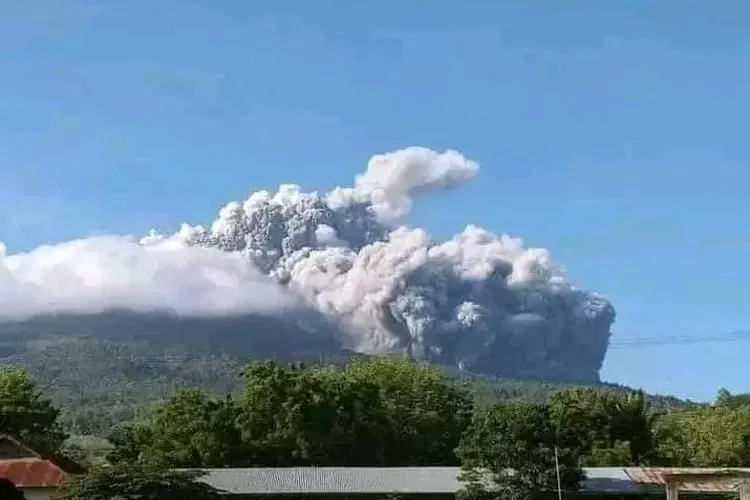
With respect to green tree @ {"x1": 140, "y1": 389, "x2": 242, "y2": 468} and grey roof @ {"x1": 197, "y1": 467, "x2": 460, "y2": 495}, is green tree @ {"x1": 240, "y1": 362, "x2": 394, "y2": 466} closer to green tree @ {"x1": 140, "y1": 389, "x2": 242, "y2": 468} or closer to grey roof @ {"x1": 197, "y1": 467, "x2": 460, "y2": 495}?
green tree @ {"x1": 140, "y1": 389, "x2": 242, "y2": 468}

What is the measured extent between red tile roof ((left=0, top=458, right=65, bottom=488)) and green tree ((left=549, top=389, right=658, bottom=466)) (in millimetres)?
23080

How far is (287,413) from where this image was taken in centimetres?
5359

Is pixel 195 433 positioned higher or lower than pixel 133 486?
higher

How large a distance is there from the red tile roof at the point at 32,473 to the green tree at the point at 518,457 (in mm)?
15113

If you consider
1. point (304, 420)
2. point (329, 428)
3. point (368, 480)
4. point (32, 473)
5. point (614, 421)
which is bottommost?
point (368, 480)

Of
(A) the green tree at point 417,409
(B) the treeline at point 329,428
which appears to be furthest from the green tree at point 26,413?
(A) the green tree at point 417,409

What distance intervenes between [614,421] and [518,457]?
49.8 feet

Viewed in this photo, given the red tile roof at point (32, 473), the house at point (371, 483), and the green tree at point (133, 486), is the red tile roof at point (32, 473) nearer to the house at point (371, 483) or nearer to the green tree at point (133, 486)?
the green tree at point (133, 486)

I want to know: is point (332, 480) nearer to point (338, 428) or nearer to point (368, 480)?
point (368, 480)

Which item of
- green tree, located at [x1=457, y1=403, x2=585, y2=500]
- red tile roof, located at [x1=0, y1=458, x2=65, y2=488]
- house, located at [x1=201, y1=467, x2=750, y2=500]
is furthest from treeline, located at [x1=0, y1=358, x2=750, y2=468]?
red tile roof, located at [x1=0, y1=458, x2=65, y2=488]

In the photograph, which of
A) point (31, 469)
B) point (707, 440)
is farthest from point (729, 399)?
point (31, 469)

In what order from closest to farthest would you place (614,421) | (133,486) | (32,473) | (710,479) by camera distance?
(710,479) < (133,486) < (32,473) < (614,421)

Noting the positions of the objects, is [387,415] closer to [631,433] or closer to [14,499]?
[631,433]

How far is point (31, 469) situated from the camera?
4125 centimetres
